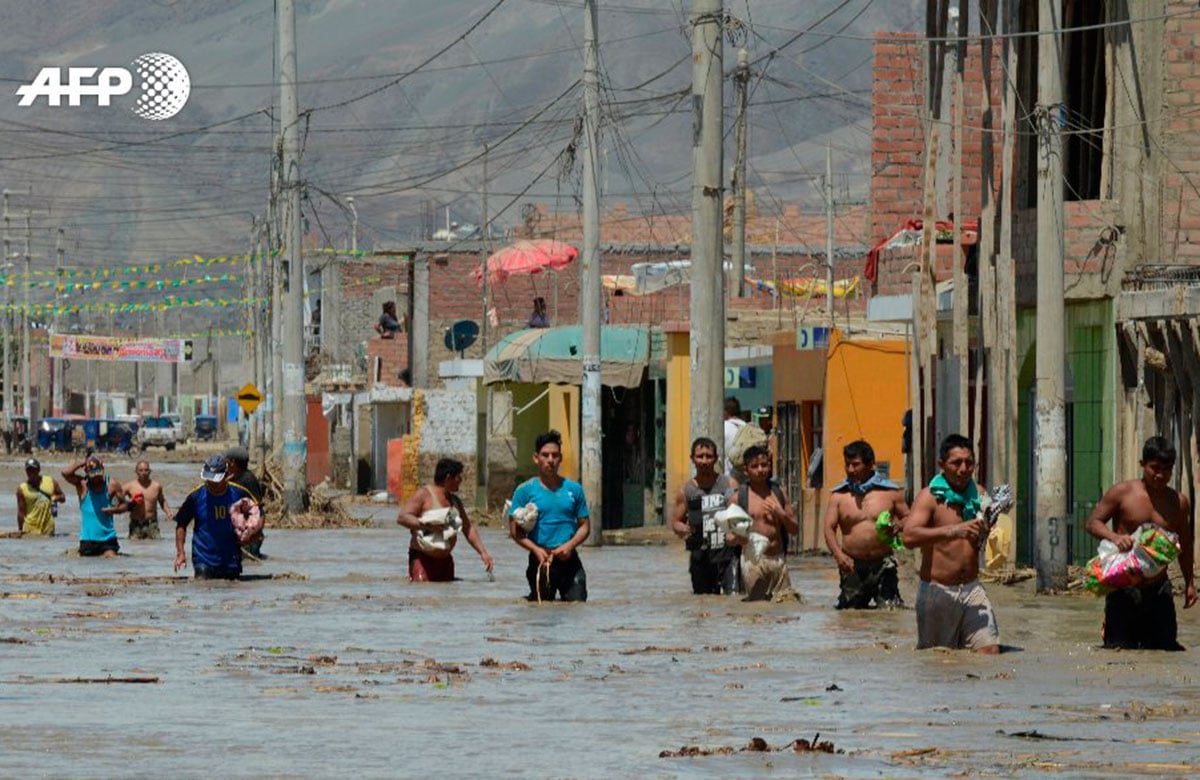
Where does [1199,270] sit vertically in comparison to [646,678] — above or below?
above

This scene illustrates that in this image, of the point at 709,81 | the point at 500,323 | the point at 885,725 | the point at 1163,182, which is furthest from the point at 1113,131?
the point at 500,323

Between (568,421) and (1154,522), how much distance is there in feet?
109

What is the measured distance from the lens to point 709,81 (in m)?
29.7

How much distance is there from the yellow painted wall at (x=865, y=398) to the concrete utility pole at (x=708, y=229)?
5516mm

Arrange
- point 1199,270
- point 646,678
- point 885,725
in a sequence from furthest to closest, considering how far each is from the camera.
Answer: point 1199,270, point 646,678, point 885,725

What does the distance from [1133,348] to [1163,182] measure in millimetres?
1623

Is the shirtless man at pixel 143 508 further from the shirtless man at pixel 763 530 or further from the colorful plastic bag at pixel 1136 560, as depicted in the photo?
the colorful plastic bag at pixel 1136 560

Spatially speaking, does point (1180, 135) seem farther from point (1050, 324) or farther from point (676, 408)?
point (676, 408)

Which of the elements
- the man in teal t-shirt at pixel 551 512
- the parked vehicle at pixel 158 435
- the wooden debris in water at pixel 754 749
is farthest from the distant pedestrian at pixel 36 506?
the parked vehicle at pixel 158 435

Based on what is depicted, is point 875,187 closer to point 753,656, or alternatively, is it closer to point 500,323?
point 753,656

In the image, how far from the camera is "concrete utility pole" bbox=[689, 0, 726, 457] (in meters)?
29.7

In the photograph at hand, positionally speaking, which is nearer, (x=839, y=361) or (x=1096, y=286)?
(x=1096, y=286)

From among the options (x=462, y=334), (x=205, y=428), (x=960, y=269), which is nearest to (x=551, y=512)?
(x=960, y=269)

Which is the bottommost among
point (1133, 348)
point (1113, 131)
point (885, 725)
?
point (885, 725)
